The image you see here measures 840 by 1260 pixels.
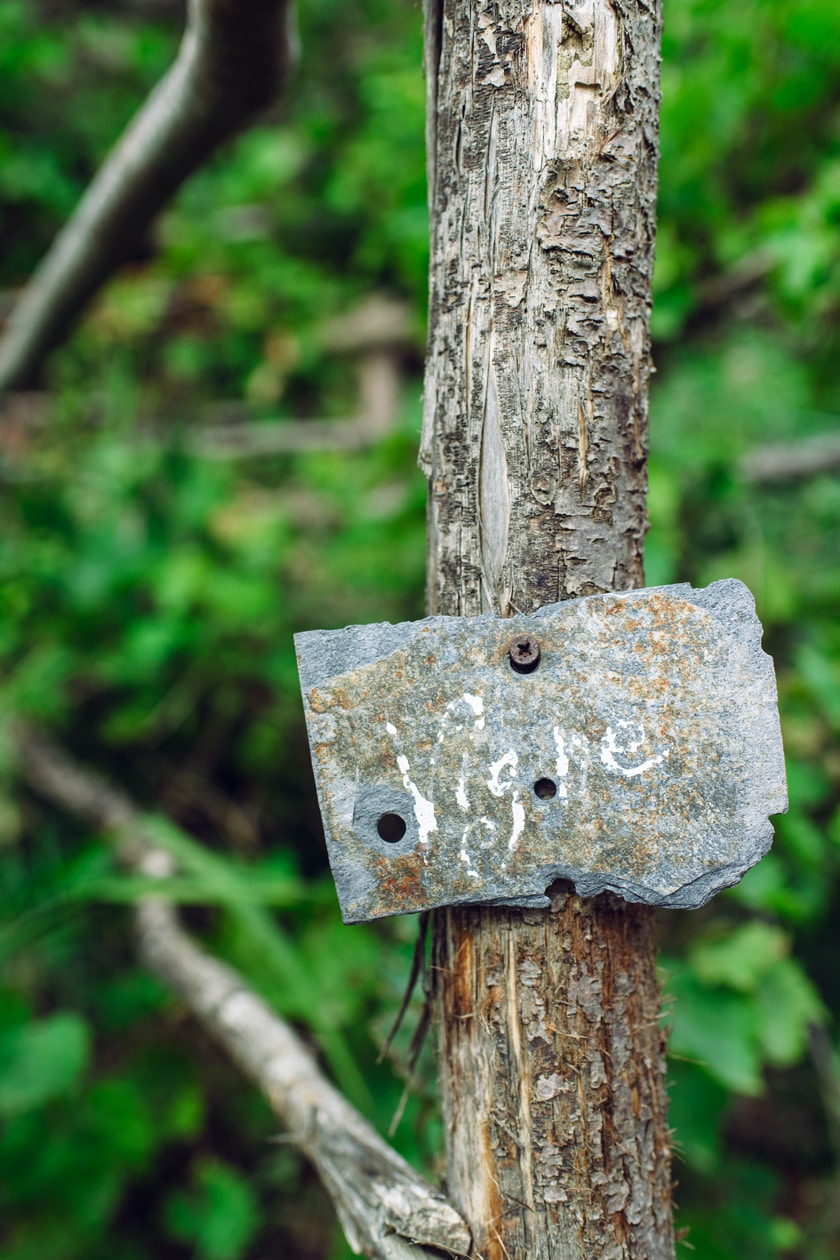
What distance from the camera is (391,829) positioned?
55 cm

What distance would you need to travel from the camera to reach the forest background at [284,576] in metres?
1.40

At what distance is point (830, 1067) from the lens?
1611 millimetres

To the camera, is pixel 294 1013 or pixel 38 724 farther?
pixel 38 724

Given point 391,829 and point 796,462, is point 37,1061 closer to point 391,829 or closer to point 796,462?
point 391,829

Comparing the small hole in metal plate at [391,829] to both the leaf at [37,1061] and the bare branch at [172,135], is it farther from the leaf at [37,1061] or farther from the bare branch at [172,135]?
the leaf at [37,1061]

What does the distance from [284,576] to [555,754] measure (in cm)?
164

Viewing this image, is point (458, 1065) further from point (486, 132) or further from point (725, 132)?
point (725, 132)

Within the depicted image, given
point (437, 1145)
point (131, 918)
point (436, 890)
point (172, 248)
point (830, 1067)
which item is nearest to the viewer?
point (436, 890)

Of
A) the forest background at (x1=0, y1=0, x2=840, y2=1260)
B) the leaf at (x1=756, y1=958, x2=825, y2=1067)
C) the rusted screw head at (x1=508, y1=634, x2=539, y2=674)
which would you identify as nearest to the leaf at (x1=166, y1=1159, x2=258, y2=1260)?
the forest background at (x1=0, y1=0, x2=840, y2=1260)

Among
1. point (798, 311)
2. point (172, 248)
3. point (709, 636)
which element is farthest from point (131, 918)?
point (172, 248)

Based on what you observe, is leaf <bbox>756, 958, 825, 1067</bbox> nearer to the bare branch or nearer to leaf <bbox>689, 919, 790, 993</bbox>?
leaf <bbox>689, 919, 790, 993</bbox>

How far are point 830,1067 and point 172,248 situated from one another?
277 centimetres

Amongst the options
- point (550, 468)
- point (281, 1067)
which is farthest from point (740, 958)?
point (550, 468)

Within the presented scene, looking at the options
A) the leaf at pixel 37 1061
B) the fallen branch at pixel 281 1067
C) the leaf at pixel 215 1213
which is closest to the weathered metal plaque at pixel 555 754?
the fallen branch at pixel 281 1067
